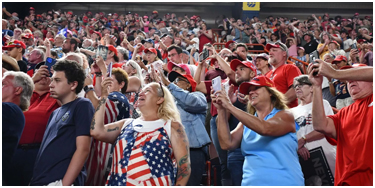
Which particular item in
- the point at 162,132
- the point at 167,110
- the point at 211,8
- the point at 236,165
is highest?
the point at 211,8

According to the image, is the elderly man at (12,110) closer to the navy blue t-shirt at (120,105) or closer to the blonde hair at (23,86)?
the blonde hair at (23,86)

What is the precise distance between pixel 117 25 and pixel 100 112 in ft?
42.8

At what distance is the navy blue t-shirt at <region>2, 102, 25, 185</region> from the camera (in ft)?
9.38

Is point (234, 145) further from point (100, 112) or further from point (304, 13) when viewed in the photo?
point (304, 13)

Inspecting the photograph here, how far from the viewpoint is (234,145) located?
3.23m

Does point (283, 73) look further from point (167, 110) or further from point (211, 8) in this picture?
point (211, 8)

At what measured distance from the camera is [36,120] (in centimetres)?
332

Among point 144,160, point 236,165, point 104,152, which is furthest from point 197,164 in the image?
point 144,160

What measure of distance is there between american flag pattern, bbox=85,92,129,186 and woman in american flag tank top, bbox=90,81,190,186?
392 mm

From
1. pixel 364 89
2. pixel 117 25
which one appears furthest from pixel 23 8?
pixel 364 89

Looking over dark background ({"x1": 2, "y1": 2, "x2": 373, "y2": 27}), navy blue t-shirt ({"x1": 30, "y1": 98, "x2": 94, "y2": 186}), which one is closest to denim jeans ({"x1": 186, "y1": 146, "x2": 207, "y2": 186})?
navy blue t-shirt ({"x1": 30, "y1": 98, "x2": 94, "y2": 186})

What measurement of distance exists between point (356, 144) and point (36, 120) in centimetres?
262

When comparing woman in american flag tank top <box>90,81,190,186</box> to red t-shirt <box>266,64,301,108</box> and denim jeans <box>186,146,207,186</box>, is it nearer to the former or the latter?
denim jeans <box>186,146,207,186</box>

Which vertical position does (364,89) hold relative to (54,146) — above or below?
above
